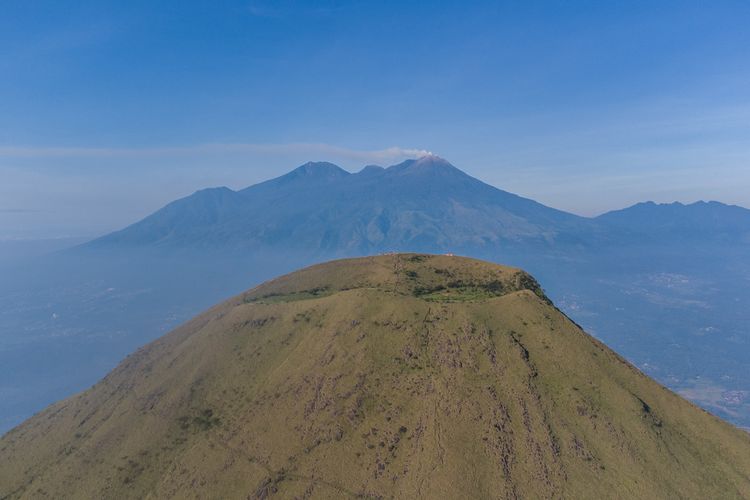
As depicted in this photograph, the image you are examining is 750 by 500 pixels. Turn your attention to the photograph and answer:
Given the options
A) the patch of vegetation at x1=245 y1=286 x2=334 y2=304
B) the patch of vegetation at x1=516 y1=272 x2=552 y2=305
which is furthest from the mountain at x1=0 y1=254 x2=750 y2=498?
the patch of vegetation at x1=245 y1=286 x2=334 y2=304

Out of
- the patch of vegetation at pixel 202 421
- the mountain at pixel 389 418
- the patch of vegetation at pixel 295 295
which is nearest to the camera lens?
the mountain at pixel 389 418

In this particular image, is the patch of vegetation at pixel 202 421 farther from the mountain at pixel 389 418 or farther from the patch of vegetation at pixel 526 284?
the patch of vegetation at pixel 526 284

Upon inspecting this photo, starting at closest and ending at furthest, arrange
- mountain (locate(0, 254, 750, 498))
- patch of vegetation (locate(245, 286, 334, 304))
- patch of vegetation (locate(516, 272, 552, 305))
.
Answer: mountain (locate(0, 254, 750, 498)), patch of vegetation (locate(516, 272, 552, 305)), patch of vegetation (locate(245, 286, 334, 304))

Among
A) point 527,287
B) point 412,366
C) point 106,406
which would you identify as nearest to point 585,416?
point 412,366

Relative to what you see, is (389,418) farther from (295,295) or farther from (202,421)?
(295,295)

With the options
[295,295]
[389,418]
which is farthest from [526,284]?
[295,295]

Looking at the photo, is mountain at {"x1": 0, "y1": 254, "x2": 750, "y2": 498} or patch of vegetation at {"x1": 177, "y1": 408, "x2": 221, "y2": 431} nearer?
mountain at {"x1": 0, "y1": 254, "x2": 750, "y2": 498}

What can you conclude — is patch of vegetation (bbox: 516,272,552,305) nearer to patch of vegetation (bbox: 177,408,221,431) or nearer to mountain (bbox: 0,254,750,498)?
mountain (bbox: 0,254,750,498)

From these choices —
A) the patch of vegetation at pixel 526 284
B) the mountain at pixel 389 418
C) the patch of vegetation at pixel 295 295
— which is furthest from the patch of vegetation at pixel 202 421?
the patch of vegetation at pixel 526 284
